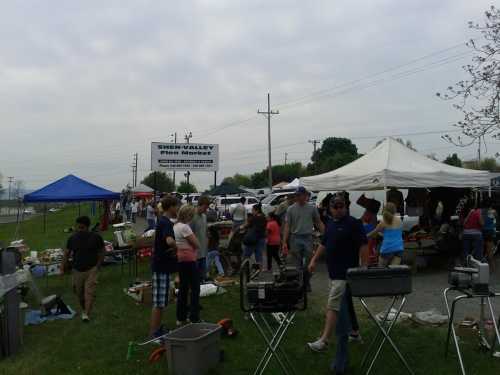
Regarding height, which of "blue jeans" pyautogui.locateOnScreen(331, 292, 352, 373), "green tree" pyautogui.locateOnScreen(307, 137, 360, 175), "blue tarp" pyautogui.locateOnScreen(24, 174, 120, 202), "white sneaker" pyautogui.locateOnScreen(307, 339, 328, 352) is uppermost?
"green tree" pyautogui.locateOnScreen(307, 137, 360, 175)

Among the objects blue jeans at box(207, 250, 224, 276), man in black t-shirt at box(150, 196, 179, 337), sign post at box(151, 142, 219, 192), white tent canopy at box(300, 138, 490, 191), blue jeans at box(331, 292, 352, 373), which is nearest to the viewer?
blue jeans at box(331, 292, 352, 373)

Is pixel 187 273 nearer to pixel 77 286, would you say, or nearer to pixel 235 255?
pixel 77 286

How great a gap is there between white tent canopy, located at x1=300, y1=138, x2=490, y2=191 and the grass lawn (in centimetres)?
377

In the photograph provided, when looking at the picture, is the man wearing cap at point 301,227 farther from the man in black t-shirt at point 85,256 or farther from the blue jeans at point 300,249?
the man in black t-shirt at point 85,256

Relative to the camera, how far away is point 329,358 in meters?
5.23

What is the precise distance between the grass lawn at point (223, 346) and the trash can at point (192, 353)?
23cm

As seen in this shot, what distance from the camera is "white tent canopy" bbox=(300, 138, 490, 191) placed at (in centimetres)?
1055

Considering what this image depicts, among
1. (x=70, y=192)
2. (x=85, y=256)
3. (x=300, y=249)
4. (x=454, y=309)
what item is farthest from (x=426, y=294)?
(x=70, y=192)

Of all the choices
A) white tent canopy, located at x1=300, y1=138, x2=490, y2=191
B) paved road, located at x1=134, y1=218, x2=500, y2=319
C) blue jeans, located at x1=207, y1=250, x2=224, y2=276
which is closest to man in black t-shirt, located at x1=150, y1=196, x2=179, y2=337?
paved road, located at x1=134, y1=218, x2=500, y2=319

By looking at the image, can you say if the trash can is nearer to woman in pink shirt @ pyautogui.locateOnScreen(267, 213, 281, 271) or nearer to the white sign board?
woman in pink shirt @ pyautogui.locateOnScreen(267, 213, 281, 271)

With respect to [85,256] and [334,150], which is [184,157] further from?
[334,150]

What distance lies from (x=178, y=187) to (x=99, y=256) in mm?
61240

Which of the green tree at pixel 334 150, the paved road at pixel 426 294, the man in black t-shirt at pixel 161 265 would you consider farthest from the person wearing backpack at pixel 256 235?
the green tree at pixel 334 150

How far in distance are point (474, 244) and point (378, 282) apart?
6.77m
